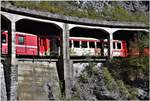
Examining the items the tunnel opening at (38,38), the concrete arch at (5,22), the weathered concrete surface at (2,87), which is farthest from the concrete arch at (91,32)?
the weathered concrete surface at (2,87)

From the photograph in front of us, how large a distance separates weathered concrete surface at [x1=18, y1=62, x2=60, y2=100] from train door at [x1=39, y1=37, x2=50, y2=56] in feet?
7.59

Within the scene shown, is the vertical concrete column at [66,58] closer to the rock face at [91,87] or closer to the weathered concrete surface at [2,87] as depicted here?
the rock face at [91,87]

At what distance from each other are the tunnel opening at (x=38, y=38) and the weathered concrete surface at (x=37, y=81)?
31.7 inches

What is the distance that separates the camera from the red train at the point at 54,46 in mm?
28609

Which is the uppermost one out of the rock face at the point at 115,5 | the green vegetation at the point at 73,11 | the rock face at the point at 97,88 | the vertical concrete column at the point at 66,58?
the rock face at the point at 115,5

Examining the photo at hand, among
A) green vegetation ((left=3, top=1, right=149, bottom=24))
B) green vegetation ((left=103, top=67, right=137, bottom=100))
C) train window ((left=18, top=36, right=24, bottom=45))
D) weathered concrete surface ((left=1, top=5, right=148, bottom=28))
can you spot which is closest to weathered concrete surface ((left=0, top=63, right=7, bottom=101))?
train window ((left=18, top=36, right=24, bottom=45))

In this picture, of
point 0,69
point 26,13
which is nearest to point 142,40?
point 26,13

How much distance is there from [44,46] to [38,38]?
98cm

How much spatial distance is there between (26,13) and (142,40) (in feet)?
36.4

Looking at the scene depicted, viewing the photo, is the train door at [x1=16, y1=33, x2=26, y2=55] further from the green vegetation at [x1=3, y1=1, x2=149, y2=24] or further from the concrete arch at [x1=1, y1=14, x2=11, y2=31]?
the green vegetation at [x1=3, y1=1, x2=149, y2=24]

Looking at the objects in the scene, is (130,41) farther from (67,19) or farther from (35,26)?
(35,26)

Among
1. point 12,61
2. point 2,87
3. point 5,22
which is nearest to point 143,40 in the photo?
point 5,22

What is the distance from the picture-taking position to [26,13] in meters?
26.9

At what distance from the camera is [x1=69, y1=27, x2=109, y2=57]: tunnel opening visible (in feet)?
108
